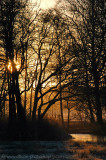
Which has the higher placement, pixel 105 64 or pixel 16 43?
pixel 16 43

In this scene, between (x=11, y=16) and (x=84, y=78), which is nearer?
(x=84, y=78)

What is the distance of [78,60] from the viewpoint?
17.7 meters

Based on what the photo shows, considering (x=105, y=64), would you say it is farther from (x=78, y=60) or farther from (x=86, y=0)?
(x=86, y=0)

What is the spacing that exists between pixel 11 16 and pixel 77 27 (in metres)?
5.99

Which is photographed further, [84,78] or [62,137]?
[62,137]

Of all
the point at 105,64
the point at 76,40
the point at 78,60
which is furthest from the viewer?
the point at 76,40

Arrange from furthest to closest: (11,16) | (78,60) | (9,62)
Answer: (9,62), (11,16), (78,60)

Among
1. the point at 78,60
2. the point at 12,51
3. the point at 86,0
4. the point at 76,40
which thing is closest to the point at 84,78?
the point at 78,60

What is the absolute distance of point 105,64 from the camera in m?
16.0

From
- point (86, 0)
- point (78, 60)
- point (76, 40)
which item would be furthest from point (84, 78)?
point (86, 0)

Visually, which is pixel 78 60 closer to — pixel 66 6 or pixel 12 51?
pixel 66 6

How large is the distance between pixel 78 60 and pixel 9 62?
23.8 ft

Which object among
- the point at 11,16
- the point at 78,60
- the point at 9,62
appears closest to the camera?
the point at 78,60

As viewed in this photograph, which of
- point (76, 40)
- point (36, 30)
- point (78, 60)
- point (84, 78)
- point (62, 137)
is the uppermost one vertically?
point (36, 30)
